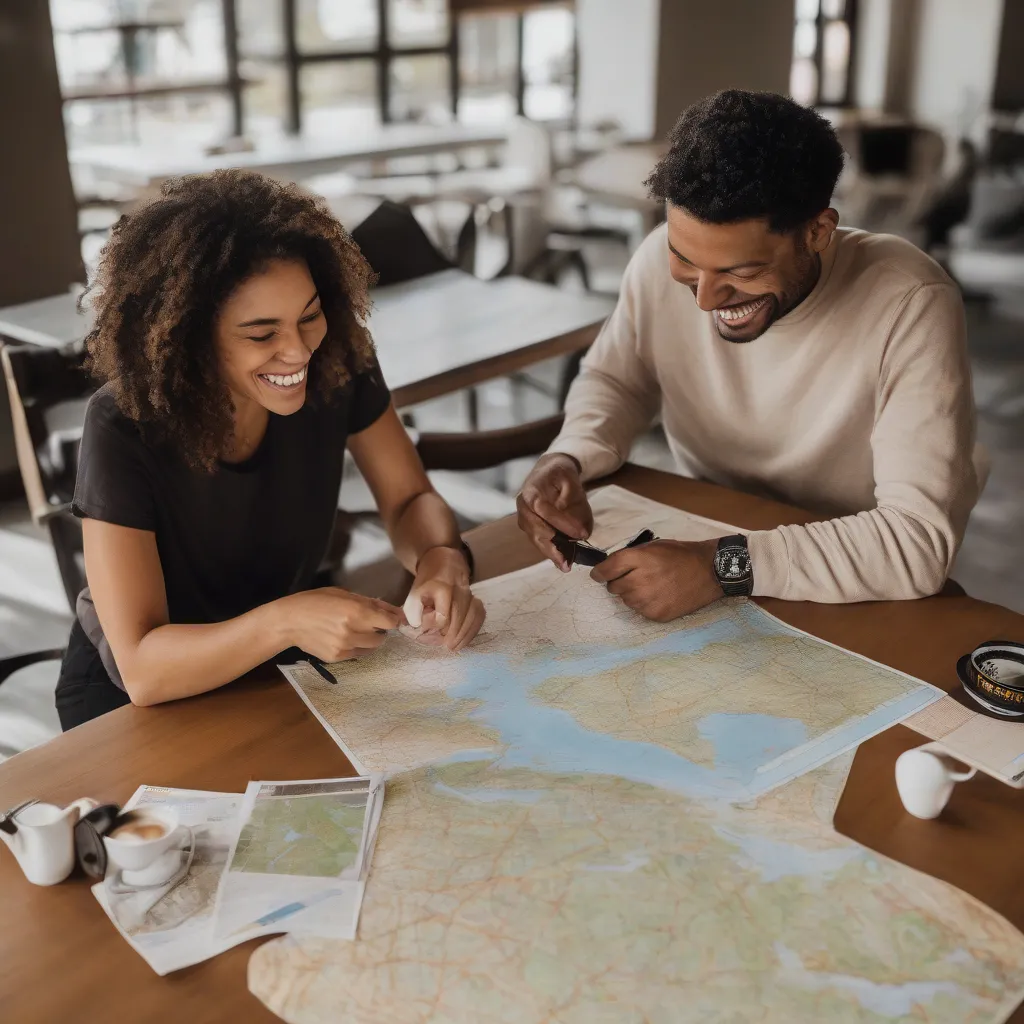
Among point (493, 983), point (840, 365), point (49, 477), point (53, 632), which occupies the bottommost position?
point (53, 632)

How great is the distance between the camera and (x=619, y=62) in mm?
6441

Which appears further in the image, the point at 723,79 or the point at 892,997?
the point at 723,79

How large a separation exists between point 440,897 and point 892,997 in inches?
14.7

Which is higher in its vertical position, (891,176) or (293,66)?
(293,66)

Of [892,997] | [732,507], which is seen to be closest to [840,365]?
[732,507]

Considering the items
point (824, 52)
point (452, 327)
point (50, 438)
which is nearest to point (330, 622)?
point (50, 438)

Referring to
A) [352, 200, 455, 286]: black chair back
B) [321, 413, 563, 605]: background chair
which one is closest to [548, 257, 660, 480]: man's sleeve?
[321, 413, 563, 605]: background chair

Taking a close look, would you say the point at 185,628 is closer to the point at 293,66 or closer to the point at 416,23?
the point at 293,66

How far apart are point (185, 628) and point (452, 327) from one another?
1.93m

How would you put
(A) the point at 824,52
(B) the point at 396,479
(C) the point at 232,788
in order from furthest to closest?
1. (A) the point at 824,52
2. (B) the point at 396,479
3. (C) the point at 232,788

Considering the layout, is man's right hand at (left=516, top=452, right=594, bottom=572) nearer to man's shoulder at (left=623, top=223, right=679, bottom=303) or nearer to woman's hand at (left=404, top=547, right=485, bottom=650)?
woman's hand at (left=404, top=547, right=485, bottom=650)

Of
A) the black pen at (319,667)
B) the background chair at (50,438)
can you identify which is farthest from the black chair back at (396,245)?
the black pen at (319,667)

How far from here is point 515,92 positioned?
25.0 feet

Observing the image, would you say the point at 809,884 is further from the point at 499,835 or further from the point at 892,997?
the point at 499,835
